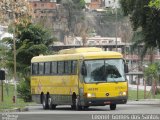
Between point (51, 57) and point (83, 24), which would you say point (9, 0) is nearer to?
point (51, 57)

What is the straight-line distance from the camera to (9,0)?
3016cm

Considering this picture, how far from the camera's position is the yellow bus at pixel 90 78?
116 ft

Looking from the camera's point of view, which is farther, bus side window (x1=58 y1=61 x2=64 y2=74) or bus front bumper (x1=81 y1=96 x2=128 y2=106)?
bus side window (x1=58 y1=61 x2=64 y2=74)

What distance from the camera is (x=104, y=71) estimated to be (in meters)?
35.6

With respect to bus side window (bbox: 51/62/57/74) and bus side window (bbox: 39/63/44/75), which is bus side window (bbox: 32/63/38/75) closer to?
bus side window (bbox: 39/63/44/75)

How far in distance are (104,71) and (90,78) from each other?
2.59ft

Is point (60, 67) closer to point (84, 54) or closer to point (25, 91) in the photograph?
point (84, 54)

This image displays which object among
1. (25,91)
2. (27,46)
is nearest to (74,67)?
(25,91)

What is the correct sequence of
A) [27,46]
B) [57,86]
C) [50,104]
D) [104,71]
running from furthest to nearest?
[27,46] < [50,104] < [57,86] < [104,71]

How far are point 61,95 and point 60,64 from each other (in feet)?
5.68

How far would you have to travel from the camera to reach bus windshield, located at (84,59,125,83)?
3556 cm

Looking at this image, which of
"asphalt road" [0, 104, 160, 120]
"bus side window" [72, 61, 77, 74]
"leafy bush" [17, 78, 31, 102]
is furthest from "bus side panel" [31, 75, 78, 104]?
"leafy bush" [17, 78, 31, 102]

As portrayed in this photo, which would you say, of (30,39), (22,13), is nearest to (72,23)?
(30,39)

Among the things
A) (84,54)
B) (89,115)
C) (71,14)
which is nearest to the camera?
(89,115)
